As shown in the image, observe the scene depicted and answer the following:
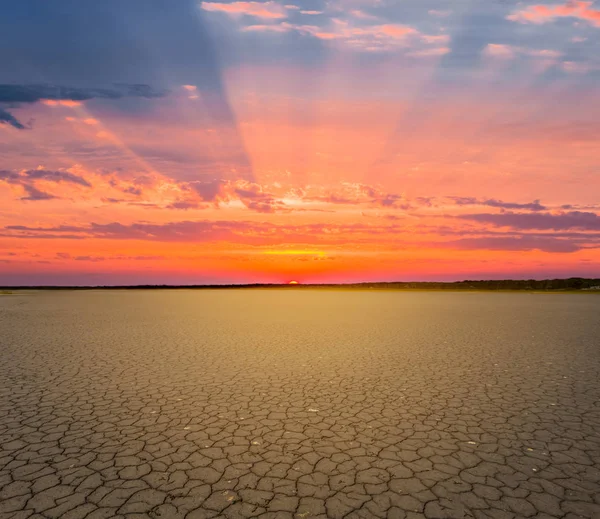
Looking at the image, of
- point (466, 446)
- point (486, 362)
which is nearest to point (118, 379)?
point (466, 446)

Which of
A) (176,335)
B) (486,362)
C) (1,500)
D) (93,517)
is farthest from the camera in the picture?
(176,335)

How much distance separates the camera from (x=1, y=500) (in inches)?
181

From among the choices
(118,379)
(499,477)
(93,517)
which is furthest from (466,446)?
(118,379)

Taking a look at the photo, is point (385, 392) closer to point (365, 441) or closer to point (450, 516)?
point (365, 441)

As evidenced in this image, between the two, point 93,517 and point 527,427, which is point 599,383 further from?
point 93,517

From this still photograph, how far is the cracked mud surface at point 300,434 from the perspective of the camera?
4559 millimetres

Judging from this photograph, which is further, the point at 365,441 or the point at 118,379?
the point at 118,379

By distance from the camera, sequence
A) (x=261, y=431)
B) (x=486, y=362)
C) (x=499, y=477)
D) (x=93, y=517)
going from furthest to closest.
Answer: (x=486, y=362), (x=261, y=431), (x=499, y=477), (x=93, y=517)

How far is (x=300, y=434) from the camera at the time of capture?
641 cm

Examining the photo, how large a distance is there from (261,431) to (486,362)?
7.79m

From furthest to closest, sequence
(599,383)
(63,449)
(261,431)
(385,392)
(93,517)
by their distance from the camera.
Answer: (599,383), (385,392), (261,431), (63,449), (93,517)

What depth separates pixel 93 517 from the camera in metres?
4.25

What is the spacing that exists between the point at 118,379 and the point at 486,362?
30.8 feet

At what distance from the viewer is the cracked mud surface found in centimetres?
456
